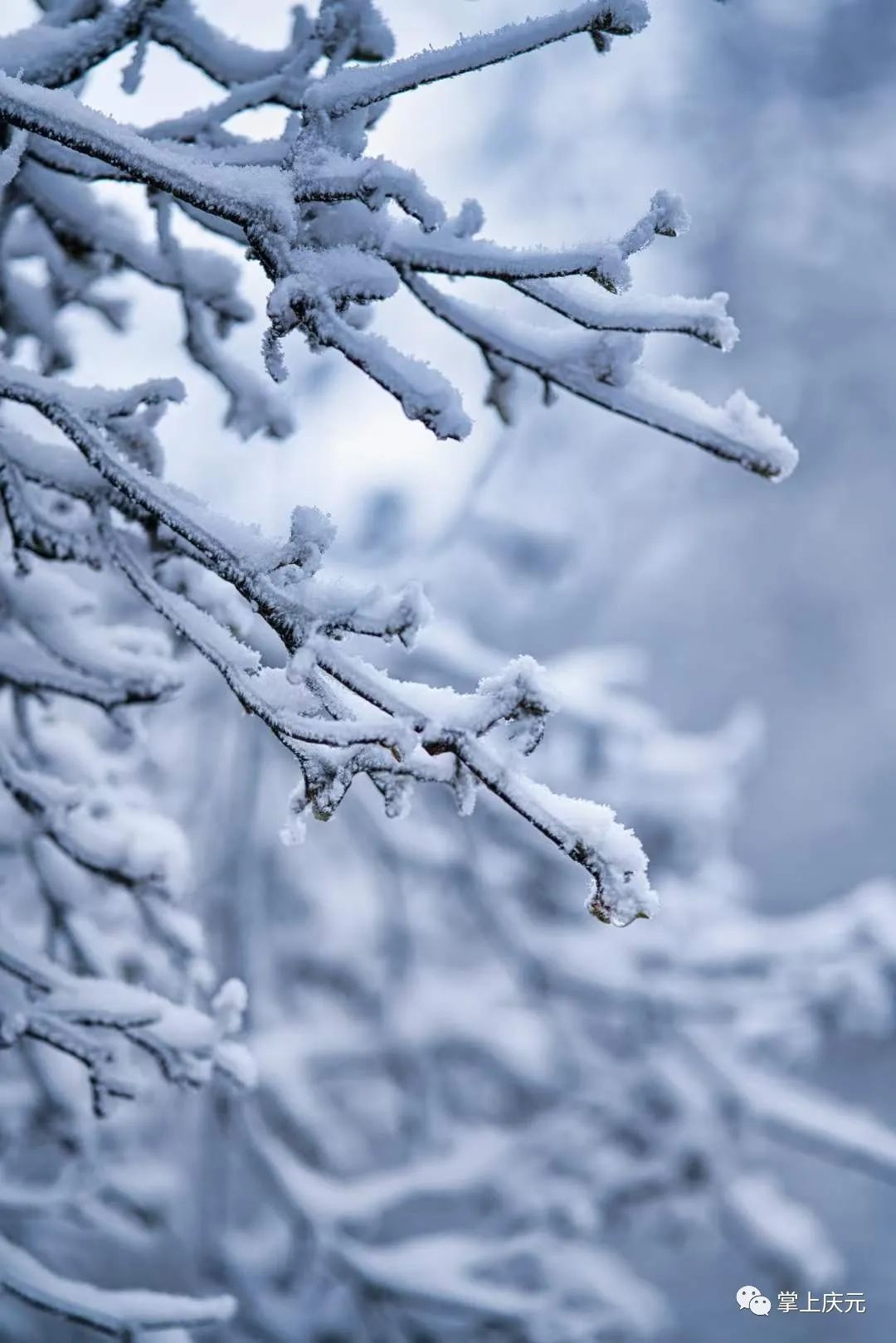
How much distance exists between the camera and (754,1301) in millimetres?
4887

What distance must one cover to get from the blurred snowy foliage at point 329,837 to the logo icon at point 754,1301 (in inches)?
17.7

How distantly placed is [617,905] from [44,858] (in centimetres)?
151

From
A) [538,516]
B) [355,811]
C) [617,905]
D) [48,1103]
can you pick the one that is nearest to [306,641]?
[617,905]

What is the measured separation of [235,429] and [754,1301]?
15.1ft

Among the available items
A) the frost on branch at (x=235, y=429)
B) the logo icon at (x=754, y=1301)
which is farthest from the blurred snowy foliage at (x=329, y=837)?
the logo icon at (x=754, y=1301)

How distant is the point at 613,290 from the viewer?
117 cm

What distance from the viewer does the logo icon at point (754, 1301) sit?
4.83 metres

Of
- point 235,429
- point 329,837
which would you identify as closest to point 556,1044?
point 329,837

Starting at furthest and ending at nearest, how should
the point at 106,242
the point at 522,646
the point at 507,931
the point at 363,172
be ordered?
1. the point at 522,646
2. the point at 507,931
3. the point at 106,242
4. the point at 363,172

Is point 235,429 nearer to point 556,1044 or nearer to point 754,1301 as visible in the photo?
point 556,1044

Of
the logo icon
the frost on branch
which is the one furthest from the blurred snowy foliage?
the logo icon

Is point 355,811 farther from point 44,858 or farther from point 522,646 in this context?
point 522,646

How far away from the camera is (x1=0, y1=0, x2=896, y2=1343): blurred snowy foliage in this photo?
1156mm

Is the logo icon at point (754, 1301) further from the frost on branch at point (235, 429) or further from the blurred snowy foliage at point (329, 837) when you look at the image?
the frost on branch at point (235, 429)
